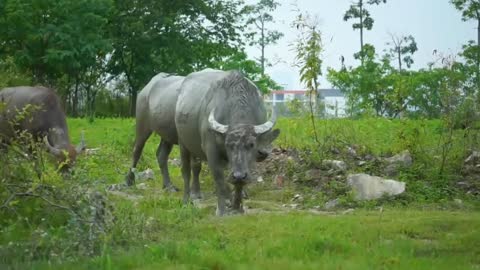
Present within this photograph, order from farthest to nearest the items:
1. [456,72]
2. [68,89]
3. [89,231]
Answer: [68,89], [456,72], [89,231]

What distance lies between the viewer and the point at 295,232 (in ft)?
25.8

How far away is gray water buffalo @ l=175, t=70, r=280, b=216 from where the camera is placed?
9312 mm

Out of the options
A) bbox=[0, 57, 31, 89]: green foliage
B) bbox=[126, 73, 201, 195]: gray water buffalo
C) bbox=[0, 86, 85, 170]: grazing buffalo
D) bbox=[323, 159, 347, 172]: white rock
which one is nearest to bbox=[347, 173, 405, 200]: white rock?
bbox=[323, 159, 347, 172]: white rock

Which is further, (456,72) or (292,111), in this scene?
(292,111)

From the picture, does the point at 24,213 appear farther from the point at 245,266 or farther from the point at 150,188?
the point at 150,188

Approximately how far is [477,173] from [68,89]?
1097 inches

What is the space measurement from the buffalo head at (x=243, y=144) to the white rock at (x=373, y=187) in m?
1.90

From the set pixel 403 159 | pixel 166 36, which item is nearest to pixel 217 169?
pixel 403 159

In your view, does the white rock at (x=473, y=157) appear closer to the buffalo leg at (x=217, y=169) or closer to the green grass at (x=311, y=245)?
the green grass at (x=311, y=245)

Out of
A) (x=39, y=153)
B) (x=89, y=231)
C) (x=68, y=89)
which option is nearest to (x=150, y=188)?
(x=39, y=153)

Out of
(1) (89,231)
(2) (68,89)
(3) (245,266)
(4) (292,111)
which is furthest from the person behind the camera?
(2) (68,89)

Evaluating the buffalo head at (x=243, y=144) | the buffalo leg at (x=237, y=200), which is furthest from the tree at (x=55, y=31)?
the buffalo head at (x=243, y=144)

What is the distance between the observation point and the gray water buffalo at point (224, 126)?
931cm

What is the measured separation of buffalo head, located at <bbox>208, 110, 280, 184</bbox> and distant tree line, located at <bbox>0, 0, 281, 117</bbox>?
70.7 feet
